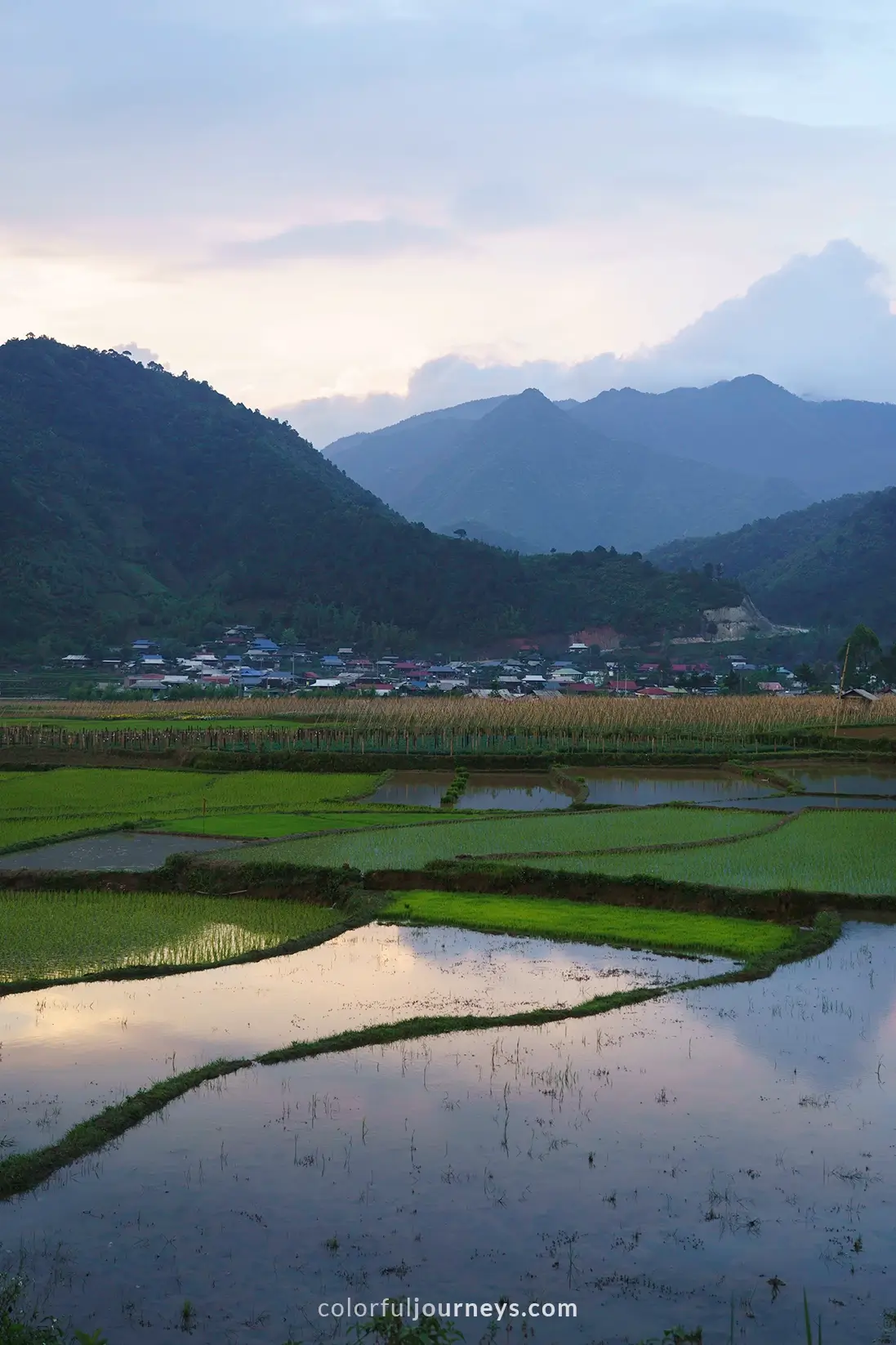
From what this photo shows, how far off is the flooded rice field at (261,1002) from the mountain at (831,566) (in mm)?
81648

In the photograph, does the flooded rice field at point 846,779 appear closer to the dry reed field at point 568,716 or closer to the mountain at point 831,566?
the dry reed field at point 568,716

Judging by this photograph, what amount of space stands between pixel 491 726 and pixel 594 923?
23.2m

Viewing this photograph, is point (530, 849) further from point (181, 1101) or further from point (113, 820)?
point (181, 1101)

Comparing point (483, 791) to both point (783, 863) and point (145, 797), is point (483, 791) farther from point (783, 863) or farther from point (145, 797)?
point (783, 863)

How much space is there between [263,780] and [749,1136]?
2189 cm

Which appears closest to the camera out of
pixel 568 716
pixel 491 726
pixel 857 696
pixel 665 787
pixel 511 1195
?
pixel 511 1195

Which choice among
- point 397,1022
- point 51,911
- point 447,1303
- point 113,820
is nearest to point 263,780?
point 113,820

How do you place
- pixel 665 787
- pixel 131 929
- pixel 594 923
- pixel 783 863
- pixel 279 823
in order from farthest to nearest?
pixel 665 787, pixel 279 823, pixel 783 863, pixel 594 923, pixel 131 929

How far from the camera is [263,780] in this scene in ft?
94.7

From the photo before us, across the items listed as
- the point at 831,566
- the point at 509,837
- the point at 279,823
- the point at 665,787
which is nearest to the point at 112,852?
the point at 279,823

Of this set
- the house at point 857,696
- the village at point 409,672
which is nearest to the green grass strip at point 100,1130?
the house at point 857,696

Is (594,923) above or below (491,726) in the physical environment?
below

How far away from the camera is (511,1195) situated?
7.10 m

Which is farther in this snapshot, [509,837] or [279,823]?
[279,823]
